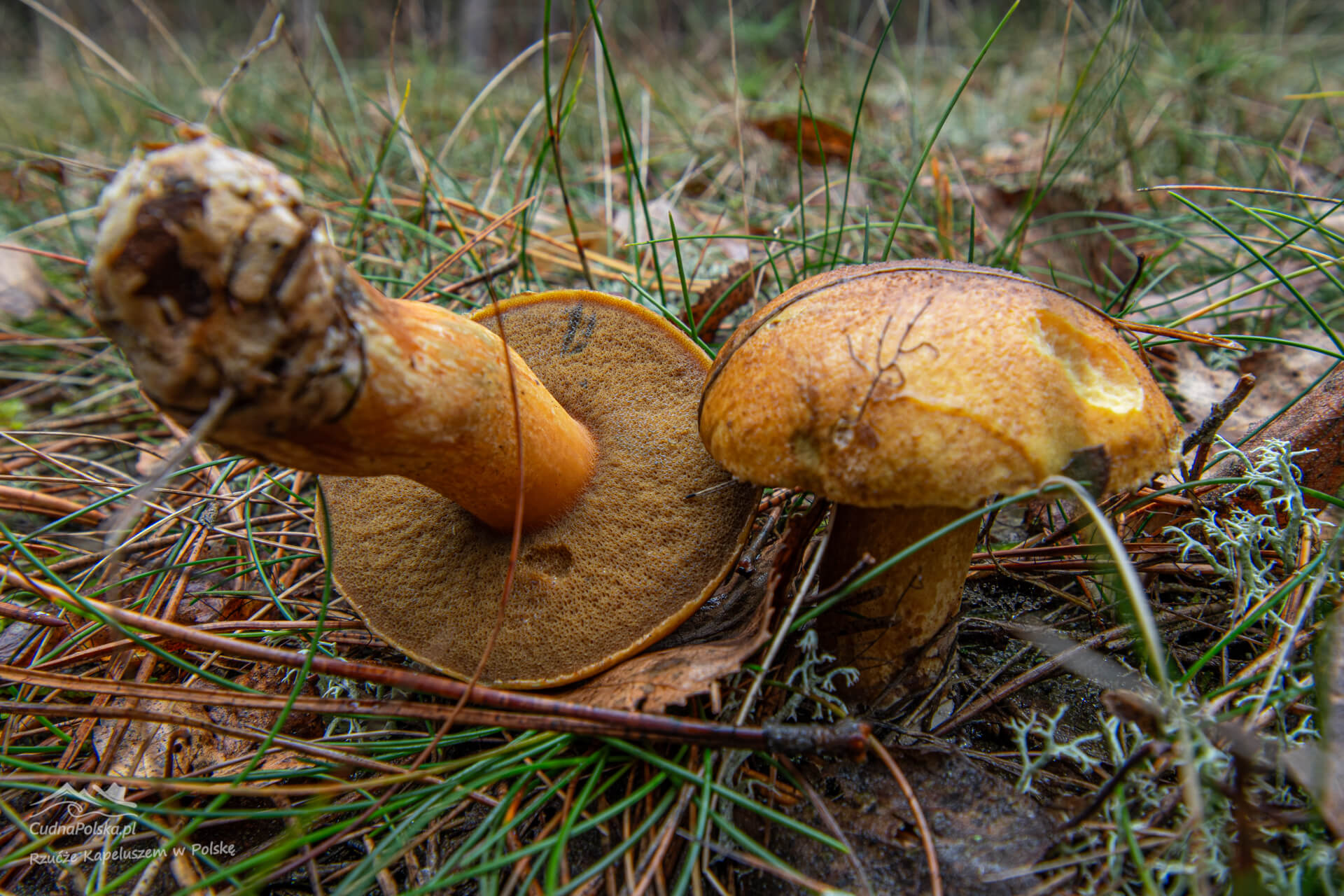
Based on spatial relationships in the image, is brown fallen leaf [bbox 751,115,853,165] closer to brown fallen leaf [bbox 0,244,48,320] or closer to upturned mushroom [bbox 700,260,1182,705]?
upturned mushroom [bbox 700,260,1182,705]

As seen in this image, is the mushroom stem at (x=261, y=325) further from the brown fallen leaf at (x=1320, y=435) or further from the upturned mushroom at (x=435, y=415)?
the brown fallen leaf at (x=1320, y=435)

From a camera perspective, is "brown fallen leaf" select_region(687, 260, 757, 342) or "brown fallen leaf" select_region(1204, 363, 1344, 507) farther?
"brown fallen leaf" select_region(687, 260, 757, 342)

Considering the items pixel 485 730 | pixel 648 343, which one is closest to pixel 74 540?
pixel 485 730

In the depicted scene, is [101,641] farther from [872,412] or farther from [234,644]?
[872,412]

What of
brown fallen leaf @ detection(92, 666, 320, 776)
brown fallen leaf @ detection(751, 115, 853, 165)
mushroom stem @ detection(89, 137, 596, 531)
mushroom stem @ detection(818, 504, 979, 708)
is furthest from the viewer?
brown fallen leaf @ detection(751, 115, 853, 165)

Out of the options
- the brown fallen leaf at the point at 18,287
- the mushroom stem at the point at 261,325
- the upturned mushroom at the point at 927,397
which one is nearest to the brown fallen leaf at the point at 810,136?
the upturned mushroom at the point at 927,397

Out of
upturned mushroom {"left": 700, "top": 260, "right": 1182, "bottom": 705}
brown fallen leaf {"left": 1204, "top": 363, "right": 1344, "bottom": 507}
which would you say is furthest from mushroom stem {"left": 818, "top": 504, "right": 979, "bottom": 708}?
brown fallen leaf {"left": 1204, "top": 363, "right": 1344, "bottom": 507}

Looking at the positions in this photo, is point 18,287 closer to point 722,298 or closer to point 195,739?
point 195,739
